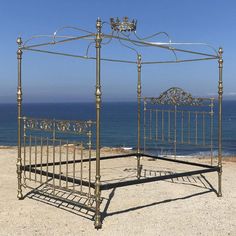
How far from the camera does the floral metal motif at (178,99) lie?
8.50 metres

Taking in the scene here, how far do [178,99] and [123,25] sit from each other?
91.4 inches

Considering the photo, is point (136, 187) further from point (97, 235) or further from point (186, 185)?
point (97, 235)

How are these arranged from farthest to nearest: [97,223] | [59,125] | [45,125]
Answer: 1. [45,125]
2. [59,125]
3. [97,223]

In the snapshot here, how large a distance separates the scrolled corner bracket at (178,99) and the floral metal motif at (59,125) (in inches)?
125

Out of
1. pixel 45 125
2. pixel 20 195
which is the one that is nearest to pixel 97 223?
pixel 45 125

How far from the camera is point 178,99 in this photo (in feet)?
29.1

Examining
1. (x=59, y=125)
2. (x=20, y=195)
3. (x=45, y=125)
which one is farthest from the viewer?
(x=20, y=195)

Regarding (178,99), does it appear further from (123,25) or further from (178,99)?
(123,25)

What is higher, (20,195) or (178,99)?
(178,99)

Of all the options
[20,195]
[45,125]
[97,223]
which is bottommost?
[97,223]

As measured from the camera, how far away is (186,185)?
30.0 feet

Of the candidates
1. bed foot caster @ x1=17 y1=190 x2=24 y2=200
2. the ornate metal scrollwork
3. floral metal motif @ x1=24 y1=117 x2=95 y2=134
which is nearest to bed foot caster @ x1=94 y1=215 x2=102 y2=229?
floral metal motif @ x1=24 y1=117 x2=95 y2=134

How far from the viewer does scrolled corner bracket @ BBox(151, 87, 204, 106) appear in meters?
8.53

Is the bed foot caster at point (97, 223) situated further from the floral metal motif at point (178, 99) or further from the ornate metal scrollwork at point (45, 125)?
the floral metal motif at point (178, 99)
